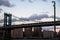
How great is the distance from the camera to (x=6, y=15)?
91938 mm

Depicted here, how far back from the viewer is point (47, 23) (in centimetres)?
7094

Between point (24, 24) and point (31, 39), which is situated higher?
point (24, 24)

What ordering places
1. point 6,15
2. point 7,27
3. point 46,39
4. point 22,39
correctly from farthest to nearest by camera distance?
point 6,15
point 7,27
point 22,39
point 46,39

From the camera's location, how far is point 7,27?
3120 inches

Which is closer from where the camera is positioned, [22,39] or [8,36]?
[22,39]

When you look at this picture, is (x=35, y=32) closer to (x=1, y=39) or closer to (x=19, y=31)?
(x=19, y=31)

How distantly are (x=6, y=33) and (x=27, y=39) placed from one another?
42.1 ft

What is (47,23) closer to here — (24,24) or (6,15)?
(24,24)

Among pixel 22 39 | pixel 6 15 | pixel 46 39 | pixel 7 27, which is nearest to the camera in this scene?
pixel 46 39

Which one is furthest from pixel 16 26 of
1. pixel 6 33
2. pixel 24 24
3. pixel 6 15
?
pixel 6 15

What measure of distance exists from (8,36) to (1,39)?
5.57 m

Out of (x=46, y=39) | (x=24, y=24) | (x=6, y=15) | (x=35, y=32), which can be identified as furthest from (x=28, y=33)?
(x=46, y=39)

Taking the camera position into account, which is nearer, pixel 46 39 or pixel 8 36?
pixel 46 39

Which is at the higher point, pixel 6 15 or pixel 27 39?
pixel 6 15
